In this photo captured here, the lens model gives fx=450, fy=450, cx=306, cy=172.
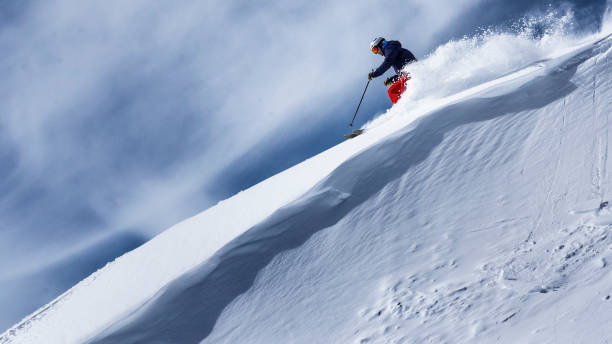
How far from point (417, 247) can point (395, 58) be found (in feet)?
22.2

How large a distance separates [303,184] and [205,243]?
138cm

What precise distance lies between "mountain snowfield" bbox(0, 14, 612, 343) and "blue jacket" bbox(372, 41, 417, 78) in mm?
3995

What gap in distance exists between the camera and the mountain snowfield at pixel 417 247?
296cm

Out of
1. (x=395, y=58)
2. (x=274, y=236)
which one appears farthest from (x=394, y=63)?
(x=274, y=236)

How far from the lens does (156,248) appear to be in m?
6.07

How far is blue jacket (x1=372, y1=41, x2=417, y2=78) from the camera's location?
9.73m

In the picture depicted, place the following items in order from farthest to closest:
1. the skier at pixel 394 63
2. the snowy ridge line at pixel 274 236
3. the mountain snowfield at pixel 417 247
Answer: the skier at pixel 394 63
the snowy ridge line at pixel 274 236
the mountain snowfield at pixel 417 247

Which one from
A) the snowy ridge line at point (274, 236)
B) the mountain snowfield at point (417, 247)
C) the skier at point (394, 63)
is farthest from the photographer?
the skier at point (394, 63)

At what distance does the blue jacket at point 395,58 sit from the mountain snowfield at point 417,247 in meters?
3.99

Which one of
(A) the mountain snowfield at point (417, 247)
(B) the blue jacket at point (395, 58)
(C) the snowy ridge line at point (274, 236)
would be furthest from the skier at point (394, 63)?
(C) the snowy ridge line at point (274, 236)

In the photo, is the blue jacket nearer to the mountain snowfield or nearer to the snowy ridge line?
the mountain snowfield

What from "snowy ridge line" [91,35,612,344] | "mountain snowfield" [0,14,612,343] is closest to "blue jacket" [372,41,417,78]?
"mountain snowfield" [0,14,612,343]

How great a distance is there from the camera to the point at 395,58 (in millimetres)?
9789

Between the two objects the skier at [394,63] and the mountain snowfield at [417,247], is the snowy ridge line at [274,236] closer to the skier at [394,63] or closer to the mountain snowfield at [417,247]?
the mountain snowfield at [417,247]
